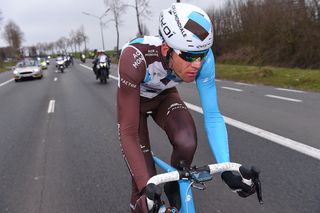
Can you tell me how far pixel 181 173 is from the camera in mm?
1855

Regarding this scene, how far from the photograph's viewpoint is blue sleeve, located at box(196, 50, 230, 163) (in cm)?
233

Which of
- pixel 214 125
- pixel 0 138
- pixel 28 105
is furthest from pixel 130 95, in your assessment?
pixel 28 105

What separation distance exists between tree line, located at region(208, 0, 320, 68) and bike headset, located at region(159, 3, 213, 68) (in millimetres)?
21533

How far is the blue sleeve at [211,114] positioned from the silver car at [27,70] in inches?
973

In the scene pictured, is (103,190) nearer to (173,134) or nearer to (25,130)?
(173,134)

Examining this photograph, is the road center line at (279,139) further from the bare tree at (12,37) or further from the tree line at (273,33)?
the bare tree at (12,37)

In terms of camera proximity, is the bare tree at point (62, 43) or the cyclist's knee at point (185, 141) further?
the bare tree at point (62, 43)

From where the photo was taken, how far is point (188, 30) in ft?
6.77

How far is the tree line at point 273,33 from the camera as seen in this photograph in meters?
22.2

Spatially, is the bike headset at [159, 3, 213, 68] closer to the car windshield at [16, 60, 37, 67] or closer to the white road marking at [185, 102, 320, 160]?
the white road marking at [185, 102, 320, 160]

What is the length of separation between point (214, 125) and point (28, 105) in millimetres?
11054

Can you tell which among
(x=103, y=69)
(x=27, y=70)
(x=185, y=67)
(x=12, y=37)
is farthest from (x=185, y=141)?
(x=12, y=37)

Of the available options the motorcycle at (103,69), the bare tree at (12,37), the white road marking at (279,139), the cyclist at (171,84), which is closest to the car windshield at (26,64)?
the motorcycle at (103,69)

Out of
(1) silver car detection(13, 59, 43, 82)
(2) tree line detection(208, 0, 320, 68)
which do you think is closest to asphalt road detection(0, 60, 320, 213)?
(2) tree line detection(208, 0, 320, 68)
